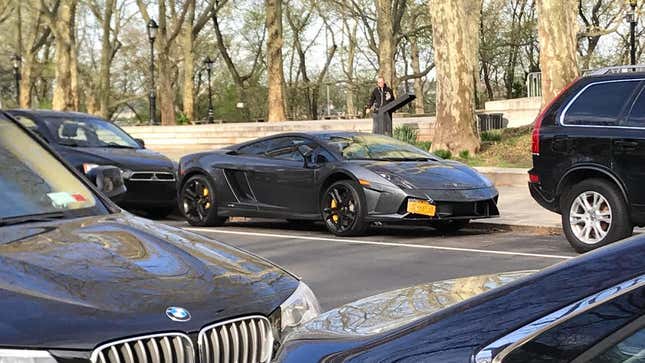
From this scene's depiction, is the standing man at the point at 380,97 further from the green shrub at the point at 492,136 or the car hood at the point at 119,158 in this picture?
the car hood at the point at 119,158

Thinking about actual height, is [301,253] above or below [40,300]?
below

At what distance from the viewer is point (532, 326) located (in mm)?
1937

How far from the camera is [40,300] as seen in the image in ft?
9.39

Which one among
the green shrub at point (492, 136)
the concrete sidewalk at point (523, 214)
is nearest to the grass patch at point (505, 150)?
the green shrub at point (492, 136)

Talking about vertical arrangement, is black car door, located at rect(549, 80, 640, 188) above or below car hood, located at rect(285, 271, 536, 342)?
above

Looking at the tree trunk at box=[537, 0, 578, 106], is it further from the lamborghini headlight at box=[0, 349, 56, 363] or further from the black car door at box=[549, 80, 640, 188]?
the lamborghini headlight at box=[0, 349, 56, 363]

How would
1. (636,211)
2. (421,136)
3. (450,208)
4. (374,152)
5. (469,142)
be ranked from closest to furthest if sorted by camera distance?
(636,211), (450,208), (374,152), (469,142), (421,136)

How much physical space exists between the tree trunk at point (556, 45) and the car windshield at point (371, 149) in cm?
860

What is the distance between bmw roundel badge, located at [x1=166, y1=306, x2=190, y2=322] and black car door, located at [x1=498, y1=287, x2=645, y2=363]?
1383 millimetres

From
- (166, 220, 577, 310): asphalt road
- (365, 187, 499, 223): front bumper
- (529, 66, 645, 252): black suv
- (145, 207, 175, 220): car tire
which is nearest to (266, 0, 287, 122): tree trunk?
(145, 207, 175, 220): car tire

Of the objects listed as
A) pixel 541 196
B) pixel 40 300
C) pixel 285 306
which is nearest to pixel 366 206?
pixel 541 196

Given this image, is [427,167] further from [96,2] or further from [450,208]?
[96,2]

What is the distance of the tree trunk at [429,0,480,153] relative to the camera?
19.2 m

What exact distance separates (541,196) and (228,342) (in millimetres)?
7221
